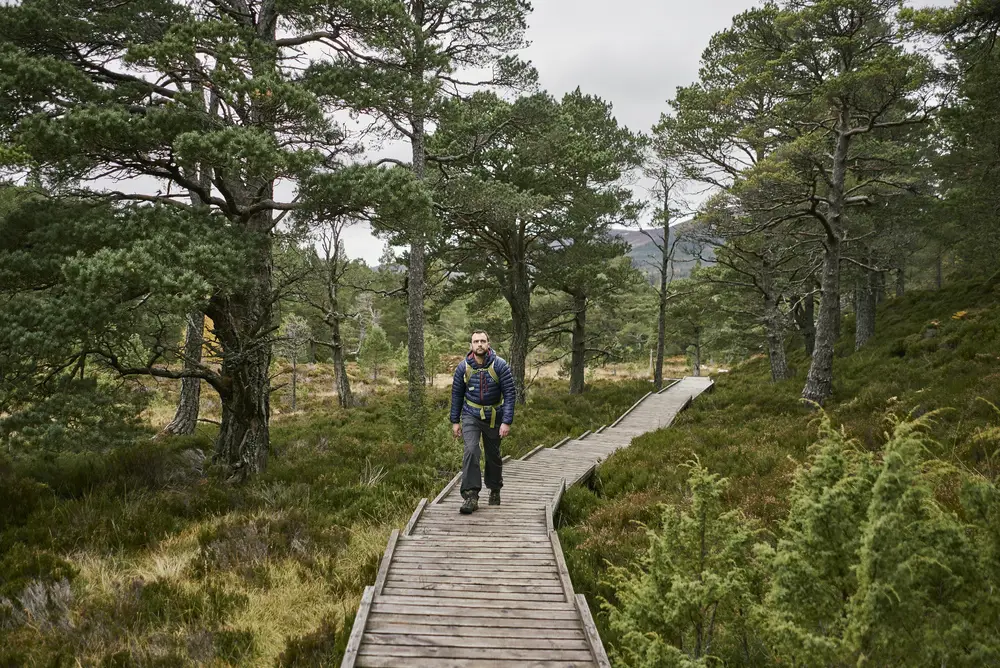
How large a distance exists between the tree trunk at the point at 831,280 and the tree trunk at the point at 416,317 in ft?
33.0

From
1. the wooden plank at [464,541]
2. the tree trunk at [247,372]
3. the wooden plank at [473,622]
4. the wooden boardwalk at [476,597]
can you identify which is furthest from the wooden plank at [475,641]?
the tree trunk at [247,372]

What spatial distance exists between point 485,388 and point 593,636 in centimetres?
326

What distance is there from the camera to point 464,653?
165 inches

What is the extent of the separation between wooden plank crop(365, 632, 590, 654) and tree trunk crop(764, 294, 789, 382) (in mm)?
16196

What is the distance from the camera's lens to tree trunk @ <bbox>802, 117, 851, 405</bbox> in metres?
13.2

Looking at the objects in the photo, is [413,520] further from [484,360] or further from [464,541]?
[484,360]

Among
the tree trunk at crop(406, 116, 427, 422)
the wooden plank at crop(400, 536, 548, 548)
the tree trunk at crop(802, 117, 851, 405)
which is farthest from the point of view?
the tree trunk at crop(406, 116, 427, 422)

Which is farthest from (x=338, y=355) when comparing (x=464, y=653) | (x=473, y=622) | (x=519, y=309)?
(x=464, y=653)

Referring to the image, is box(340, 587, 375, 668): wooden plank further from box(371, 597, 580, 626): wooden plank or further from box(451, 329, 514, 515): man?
box(451, 329, 514, 515): man

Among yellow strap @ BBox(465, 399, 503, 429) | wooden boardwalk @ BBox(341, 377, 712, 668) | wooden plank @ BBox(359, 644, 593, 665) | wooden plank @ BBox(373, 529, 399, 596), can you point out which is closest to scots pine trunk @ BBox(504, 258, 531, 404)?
wooden boardwalk @ BBox(341, 377, 712, 668)

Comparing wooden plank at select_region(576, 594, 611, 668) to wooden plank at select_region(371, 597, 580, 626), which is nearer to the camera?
wooden plank at select_region(576, 594, 611, 668)

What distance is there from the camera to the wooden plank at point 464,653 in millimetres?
4133

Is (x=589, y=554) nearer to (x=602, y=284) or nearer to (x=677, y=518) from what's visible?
(x=677, y=518)

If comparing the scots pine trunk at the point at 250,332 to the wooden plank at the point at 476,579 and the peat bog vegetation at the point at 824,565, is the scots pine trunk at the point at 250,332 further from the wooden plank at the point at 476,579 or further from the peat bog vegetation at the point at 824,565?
the peat bog vegetation at the point at 824,565
